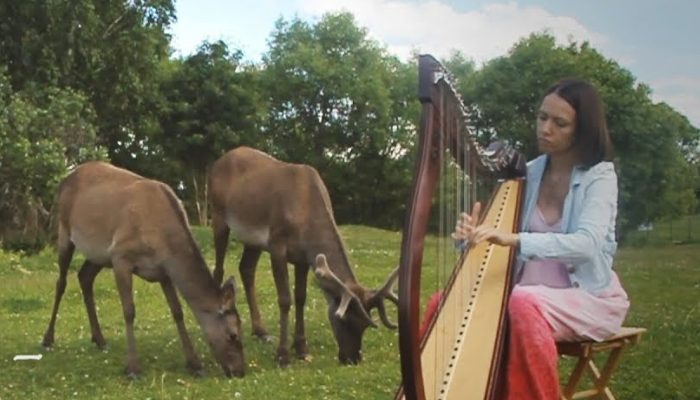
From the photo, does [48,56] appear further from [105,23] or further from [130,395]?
[130,395]

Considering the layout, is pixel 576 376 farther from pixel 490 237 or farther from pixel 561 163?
pixel 490 237

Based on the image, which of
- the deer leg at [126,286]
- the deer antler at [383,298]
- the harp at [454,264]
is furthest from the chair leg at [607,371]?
the deer leg at [126,286]

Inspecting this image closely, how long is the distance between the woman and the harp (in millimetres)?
104

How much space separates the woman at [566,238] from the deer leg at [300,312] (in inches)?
162

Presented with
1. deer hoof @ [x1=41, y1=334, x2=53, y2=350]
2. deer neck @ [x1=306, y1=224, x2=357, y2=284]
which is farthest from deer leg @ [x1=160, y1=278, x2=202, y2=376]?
deer hoof @ [x1=41, y1=334, x2=53, y2=350]

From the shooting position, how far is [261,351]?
27.7ft

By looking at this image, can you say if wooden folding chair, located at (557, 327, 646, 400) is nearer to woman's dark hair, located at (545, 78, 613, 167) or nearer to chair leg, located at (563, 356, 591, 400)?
chair leg, located at (563, 356, 591, 400)

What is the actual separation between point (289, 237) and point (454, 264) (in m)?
4.28

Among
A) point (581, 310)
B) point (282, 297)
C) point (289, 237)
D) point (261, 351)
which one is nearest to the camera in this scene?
point (581, 310)

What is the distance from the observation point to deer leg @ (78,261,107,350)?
8.53 metres

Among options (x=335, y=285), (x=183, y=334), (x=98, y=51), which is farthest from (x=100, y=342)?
(x=98, y=51)

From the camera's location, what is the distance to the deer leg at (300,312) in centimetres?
809

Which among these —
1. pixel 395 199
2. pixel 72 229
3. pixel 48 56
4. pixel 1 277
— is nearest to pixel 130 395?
pixel 72 229

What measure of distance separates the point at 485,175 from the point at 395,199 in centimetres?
2933
